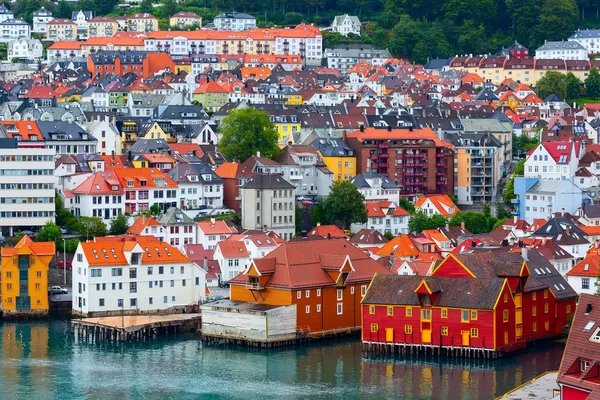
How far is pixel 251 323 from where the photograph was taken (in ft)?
196

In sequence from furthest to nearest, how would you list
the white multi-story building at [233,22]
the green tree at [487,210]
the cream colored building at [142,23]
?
the cream colored building at [142,23] < the white multi-story building at [233,22] < the green tree at [487,210]

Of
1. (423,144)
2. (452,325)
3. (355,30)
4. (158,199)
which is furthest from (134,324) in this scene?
(355,30)

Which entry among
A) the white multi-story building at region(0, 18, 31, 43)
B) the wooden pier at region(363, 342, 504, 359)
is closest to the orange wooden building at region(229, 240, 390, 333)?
the wooden pier at region(363, 342, 504, 359)

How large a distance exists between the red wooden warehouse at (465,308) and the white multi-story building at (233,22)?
10140 cm

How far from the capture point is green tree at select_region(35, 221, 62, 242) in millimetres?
73750

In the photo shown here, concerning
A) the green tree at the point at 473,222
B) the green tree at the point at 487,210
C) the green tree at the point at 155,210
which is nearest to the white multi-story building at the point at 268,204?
the green tree at the point at 155,210

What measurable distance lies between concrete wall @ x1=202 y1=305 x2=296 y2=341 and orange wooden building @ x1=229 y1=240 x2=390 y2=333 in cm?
56

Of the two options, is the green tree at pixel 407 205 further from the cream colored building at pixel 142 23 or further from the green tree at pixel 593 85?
the cream colored building at pixel 142 23

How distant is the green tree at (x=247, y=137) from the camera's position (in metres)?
91.7

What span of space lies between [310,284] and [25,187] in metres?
20.9

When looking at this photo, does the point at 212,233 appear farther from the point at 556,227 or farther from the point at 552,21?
the point at 552,21

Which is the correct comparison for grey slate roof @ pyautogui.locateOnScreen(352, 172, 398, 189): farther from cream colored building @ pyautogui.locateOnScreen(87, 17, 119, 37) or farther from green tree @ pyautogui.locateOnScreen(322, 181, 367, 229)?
cream colored building @ pyautogui.locateOnScreen(87, 17, 119, 37)

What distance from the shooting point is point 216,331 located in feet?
198

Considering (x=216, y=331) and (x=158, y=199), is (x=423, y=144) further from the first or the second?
(x=216, y=331)
